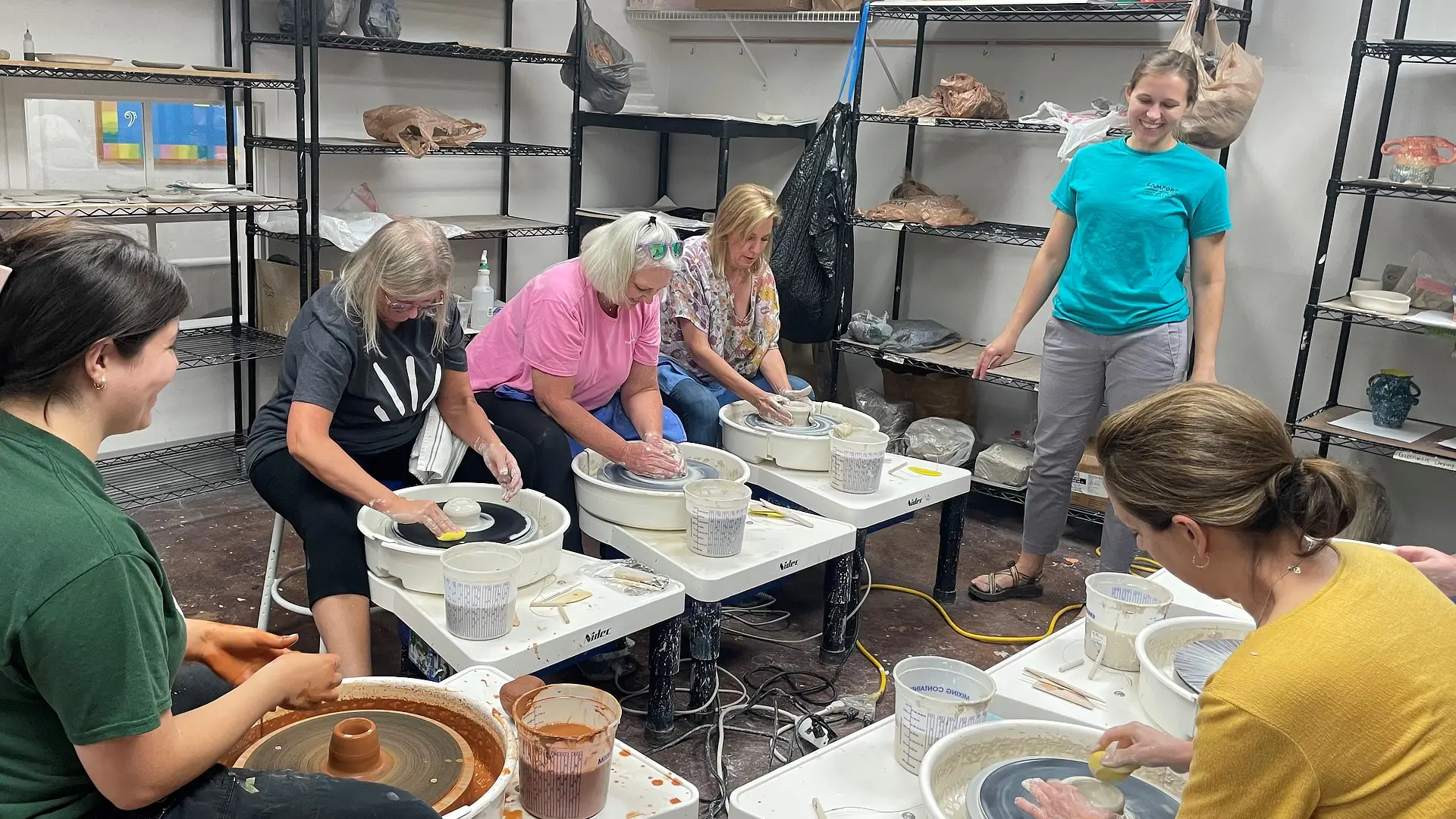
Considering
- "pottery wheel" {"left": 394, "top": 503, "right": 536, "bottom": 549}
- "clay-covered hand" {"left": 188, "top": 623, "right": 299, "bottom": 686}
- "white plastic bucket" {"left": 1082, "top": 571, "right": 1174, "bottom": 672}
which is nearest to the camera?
"clay-covered hand" {"left": 188, "top": 623, "right": 299, "bottom": 686}

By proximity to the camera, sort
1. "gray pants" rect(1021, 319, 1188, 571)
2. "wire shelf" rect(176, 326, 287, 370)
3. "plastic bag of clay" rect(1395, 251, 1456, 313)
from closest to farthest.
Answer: "gray pants" rect(1021, 319, 1188, 571)
"plastic bag of clay" rect(1395, 251, 1456, 313)
"wire shelf" rect(176, 326, 287, 370)

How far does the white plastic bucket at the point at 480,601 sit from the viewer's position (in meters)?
1.82

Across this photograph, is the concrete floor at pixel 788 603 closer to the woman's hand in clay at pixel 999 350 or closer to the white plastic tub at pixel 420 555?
the white plastic tub at pixel 420 555

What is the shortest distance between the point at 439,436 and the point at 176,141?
6.90 feet

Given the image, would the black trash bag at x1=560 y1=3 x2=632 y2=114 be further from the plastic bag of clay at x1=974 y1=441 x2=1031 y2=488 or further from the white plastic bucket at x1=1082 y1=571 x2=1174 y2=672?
the white plastic bucket at x1=1082 y1=571 x2=1174 y2=672

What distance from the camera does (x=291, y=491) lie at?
2.39m

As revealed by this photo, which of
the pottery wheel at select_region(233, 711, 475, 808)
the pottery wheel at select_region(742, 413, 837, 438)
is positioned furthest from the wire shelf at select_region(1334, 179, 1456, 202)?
the pottery wheel at select_region(233, 711, 475, 808)

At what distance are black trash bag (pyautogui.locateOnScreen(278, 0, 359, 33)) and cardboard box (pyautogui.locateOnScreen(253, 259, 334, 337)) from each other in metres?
0.85

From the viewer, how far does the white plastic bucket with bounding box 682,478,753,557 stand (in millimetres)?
2299

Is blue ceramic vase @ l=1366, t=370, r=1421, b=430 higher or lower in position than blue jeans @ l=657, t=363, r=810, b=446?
higher

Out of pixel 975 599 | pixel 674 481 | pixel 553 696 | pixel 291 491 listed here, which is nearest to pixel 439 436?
pixel 291 491

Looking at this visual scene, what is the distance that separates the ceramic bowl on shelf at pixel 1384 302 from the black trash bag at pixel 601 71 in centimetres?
298

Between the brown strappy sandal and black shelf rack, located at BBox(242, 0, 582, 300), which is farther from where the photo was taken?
black shelf rack, located at BBox(242, 0, 582, 300)

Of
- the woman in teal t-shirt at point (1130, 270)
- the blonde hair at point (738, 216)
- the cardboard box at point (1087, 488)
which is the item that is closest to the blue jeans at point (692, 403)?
the blonde hair at point (738, 216)
